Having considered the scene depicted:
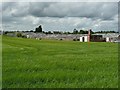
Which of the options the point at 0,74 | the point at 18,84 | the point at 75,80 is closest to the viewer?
the point at 18,84

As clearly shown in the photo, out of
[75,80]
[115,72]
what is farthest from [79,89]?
[115,72]

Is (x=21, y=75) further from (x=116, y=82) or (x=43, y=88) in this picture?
(x=116, y=82)

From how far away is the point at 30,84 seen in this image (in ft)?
34.2

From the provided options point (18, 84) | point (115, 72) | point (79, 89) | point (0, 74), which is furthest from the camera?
point (115, 72)

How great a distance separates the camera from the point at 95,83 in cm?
1052

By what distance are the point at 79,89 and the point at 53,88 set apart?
0.84 metres

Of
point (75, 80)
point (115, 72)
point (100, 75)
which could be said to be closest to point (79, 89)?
point (75, 80)

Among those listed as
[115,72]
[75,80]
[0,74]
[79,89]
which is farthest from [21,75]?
[115,72]

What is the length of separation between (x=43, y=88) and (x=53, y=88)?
0.32 metres

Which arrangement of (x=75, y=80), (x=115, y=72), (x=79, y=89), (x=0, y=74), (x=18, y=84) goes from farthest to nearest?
(x=115, y=72)
(x=0, y=74)
(x=75, y=80)
(x=18, y=84)
(x=79, y=89)

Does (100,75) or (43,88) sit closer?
(43,88)

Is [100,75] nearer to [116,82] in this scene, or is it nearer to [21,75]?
[116,82]

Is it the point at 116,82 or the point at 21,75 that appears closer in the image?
the point at 116,82

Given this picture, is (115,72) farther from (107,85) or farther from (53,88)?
(53,88)
